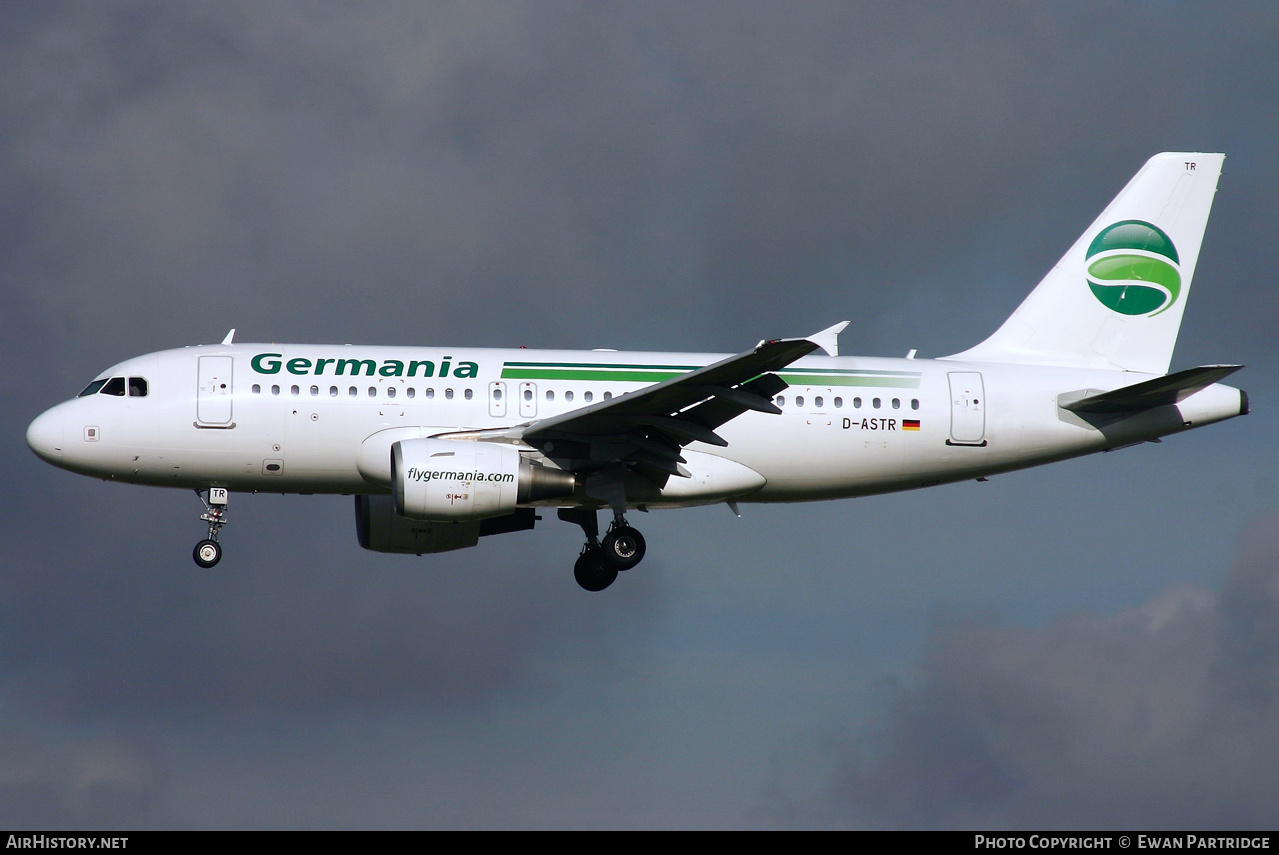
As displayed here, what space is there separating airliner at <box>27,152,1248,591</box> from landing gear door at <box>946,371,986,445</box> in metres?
0.04

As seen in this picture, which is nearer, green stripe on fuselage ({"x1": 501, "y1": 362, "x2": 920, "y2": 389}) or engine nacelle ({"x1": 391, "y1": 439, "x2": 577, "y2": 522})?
engine nacelle ({"x1": 391, "y1": 439, "x2": 577, "y2": 522})

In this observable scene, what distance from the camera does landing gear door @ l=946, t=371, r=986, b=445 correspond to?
35156 millimetres

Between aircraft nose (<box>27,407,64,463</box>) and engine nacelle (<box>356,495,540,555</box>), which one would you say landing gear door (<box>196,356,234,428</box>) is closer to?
aircraft nose (<box>27,407,64,463</box>)

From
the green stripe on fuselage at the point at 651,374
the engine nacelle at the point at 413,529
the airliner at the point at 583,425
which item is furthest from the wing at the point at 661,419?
the engine nacelle at the point at 413,529

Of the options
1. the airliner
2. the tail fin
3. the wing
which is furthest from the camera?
the tail fin

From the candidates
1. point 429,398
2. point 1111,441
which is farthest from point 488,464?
point 1111,441

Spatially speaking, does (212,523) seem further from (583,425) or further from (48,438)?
(583,425)

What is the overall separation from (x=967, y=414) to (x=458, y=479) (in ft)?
35.5

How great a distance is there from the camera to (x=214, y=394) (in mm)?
33281

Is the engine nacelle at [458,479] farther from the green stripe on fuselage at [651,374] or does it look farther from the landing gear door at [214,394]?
the landing gear door at [214,394]

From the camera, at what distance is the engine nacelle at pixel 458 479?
31.9 metres

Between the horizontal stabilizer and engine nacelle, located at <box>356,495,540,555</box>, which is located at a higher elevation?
the horizontal stabilizer

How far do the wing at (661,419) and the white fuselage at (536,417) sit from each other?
0.92 m

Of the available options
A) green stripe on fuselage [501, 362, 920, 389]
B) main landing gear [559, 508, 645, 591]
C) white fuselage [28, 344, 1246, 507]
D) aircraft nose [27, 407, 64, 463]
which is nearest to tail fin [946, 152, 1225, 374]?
white fuselage [28, 344, 1246, 507]
